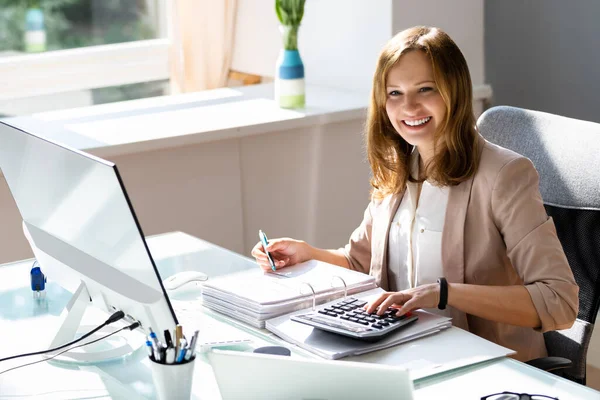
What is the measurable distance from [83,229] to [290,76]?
1.68m

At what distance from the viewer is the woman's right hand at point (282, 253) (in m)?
1.80

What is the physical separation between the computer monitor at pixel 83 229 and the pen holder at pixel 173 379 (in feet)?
0.21

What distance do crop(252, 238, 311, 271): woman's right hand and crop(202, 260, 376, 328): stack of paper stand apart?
0.04 metres

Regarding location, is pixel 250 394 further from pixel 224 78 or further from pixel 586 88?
pixel 224 78

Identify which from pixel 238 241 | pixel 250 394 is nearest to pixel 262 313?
pixel 250 394

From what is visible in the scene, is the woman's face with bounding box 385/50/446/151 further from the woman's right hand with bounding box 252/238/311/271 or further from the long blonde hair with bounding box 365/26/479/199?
the woman's right hand with bounding box 252/238/311/271

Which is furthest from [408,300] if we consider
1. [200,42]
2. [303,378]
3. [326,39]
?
[200,42]

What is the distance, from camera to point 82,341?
154 cm

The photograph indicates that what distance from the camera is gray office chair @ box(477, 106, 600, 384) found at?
1.73 metres

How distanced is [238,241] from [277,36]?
92cm

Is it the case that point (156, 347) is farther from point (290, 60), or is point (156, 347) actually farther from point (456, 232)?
point (290, 60)

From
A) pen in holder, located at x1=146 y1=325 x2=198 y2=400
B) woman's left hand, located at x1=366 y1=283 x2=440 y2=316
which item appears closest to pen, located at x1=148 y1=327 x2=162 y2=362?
pen in holder, located at x1=146 y1=325 x2=198 y2=400

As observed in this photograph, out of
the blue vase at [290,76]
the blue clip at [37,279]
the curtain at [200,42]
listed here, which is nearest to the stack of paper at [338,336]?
the blue clip at [37,279]

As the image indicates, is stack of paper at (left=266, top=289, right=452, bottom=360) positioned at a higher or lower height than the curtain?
lower
